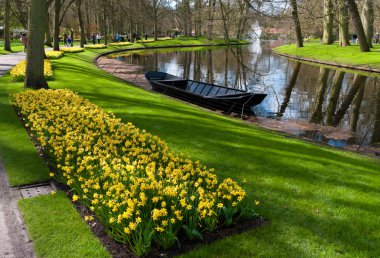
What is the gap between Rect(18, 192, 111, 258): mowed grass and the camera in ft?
15.8

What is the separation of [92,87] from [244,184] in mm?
12341

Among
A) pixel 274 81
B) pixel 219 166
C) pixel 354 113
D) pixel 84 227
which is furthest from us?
pixel 274 81

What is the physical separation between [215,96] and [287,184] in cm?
1135

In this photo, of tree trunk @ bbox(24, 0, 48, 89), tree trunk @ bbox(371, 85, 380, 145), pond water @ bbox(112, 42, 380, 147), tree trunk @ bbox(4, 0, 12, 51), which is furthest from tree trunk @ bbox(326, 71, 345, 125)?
tree trunk @ bbox(4, 0, 12, 51)

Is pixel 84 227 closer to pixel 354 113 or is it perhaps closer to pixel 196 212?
pixel 196 212

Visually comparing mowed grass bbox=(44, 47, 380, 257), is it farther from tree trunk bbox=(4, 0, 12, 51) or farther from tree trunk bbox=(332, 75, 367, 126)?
tree trunk bbox=(4, 0, 12, 51)

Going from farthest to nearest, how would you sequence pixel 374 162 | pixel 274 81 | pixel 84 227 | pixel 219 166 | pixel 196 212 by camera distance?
pixel 274 81 < pixel 374 162 < pixel 219 166 < pixel 84 227 < pixel 196 212

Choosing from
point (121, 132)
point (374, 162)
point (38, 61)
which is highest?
point (38, 61)

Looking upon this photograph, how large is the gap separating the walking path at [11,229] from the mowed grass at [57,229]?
10 centimetres

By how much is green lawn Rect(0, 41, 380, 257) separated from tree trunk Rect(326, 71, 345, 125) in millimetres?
8030

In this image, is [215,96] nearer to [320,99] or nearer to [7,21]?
[320,99]

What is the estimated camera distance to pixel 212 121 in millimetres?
12625

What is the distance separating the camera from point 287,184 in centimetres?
712

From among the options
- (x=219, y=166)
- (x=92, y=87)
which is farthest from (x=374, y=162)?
(x=92, y=87)
